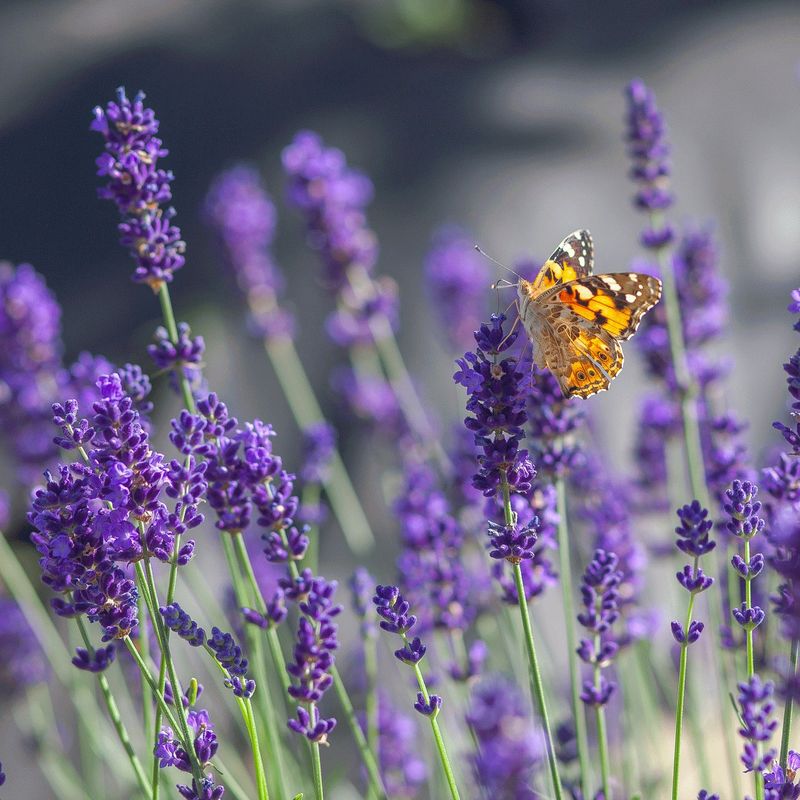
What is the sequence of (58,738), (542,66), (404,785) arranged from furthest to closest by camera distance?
(542,66), (58,738), (404,785)

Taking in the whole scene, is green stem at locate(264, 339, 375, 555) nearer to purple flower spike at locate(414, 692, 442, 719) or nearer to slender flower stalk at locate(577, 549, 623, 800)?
slender flower stalk at locate(577, 549, 623, 800)

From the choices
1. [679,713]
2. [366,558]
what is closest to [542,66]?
[366,558]

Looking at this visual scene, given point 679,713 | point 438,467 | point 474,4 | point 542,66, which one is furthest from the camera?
point 474,4

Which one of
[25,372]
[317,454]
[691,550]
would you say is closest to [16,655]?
[25,372]

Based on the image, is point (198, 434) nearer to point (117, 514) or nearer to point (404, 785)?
point (117, 514)

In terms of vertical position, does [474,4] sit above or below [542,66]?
above

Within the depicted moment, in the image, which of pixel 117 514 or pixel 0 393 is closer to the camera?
pixel 117 514

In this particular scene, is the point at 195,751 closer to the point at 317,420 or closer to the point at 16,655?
the point at 16,655
